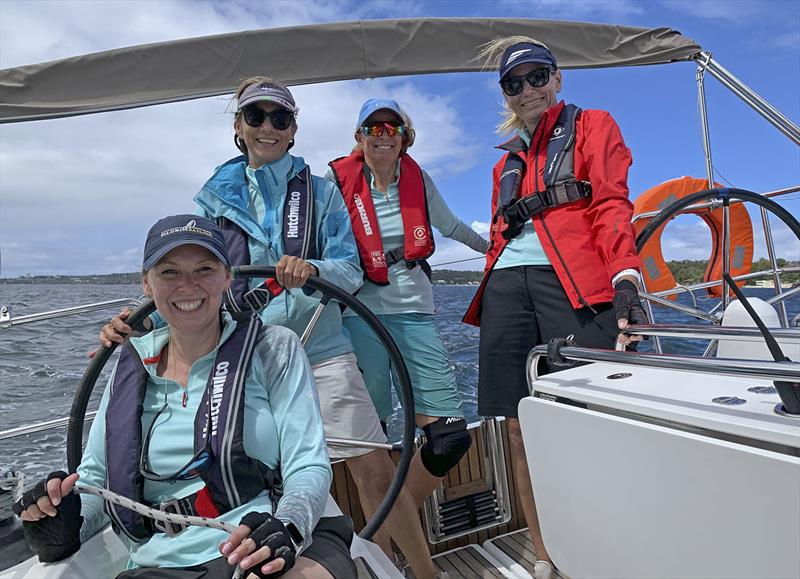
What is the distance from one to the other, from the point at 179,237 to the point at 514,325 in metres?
1.03

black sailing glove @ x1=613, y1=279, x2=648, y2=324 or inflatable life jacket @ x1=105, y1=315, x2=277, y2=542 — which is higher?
black sailing glove @ x1=613, y1=279, x2=648, y2=324

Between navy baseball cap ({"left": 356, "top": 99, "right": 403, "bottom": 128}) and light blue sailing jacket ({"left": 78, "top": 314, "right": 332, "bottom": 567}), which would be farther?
navy baseball cap ({"left": 356, "top": 99, "right": 403, "bottom": 128})

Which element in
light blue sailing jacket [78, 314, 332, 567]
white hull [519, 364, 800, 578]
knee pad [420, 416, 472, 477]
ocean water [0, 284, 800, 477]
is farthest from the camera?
ocean water [0, 284, 800, 477]

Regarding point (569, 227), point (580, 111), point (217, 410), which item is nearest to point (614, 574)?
point (217, 410)

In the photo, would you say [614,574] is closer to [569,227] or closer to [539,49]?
[569,227]

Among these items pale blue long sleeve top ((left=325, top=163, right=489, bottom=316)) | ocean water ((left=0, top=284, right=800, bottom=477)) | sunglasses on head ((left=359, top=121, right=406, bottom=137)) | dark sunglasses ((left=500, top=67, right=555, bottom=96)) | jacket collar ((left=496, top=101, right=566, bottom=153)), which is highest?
dark sunglasses ((left=500, top=67, right=555, bottom=96))

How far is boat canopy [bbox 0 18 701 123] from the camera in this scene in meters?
1.67

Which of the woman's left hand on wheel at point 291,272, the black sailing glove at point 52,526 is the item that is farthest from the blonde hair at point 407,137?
the black sailing glove at point 52,526

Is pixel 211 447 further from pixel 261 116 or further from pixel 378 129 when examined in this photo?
pixel 378 129

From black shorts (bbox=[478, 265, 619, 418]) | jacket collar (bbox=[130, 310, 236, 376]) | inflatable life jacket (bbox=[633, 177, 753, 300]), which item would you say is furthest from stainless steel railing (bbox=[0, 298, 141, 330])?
inflatable life jacket (bbox=[633, 177, 753, 300])

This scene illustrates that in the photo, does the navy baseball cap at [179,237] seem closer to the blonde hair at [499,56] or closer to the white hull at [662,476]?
the white hull at [662,476]

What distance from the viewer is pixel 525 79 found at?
185 cm

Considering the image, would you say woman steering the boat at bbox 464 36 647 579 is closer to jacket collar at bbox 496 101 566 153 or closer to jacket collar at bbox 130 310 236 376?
jacket collar at bbox 496 101 566 153

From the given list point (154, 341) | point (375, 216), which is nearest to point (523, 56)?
point (375, 216)
